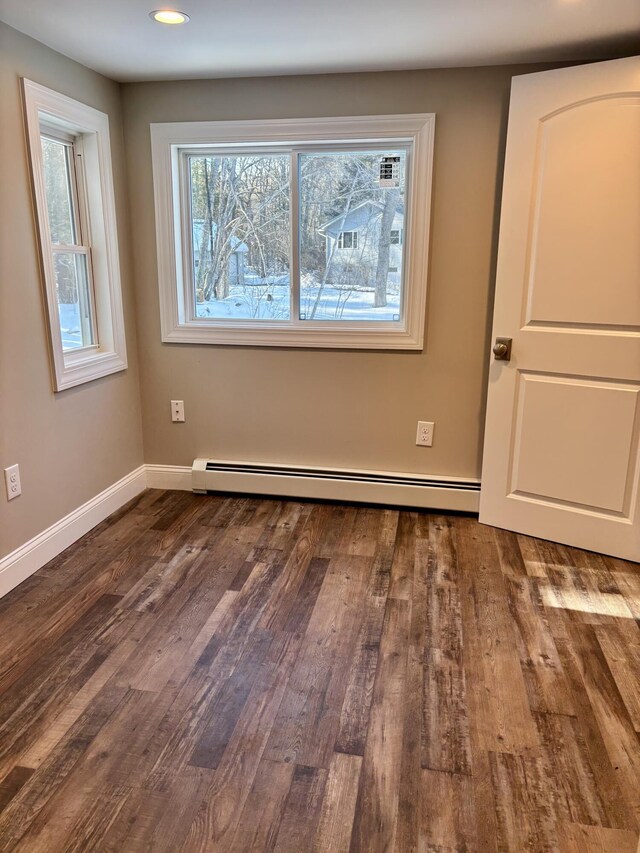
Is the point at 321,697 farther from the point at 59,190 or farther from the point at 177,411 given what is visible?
the point at 59,190

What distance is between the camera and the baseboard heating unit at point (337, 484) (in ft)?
10.8

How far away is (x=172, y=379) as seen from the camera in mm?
3518

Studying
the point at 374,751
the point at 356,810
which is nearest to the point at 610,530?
the point at 374,751

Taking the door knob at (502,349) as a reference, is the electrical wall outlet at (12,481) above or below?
below

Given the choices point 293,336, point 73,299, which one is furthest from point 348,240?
point 73,299

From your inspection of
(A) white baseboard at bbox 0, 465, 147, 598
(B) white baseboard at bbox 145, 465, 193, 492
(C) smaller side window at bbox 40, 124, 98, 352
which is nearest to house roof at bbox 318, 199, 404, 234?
(C) smaller side window at bbox 40, 124, 98, 352

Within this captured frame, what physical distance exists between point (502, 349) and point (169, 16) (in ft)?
6.35

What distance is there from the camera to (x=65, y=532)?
2896 mm

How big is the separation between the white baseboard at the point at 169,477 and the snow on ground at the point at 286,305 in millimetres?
913

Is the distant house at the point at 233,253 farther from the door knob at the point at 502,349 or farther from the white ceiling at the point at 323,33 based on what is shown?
the door knob at the point at 502,349

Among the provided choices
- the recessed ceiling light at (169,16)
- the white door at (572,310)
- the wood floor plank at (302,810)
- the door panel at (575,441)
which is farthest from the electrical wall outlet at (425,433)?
the recessed ceiling light at (169,16)

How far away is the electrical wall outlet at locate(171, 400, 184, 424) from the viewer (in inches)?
139

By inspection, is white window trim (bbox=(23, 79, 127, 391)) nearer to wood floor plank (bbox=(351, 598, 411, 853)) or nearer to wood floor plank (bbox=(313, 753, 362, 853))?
wood floor plank (bbox=(351, 598, 411, 853))

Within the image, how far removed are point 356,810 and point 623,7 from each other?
2700 mm
